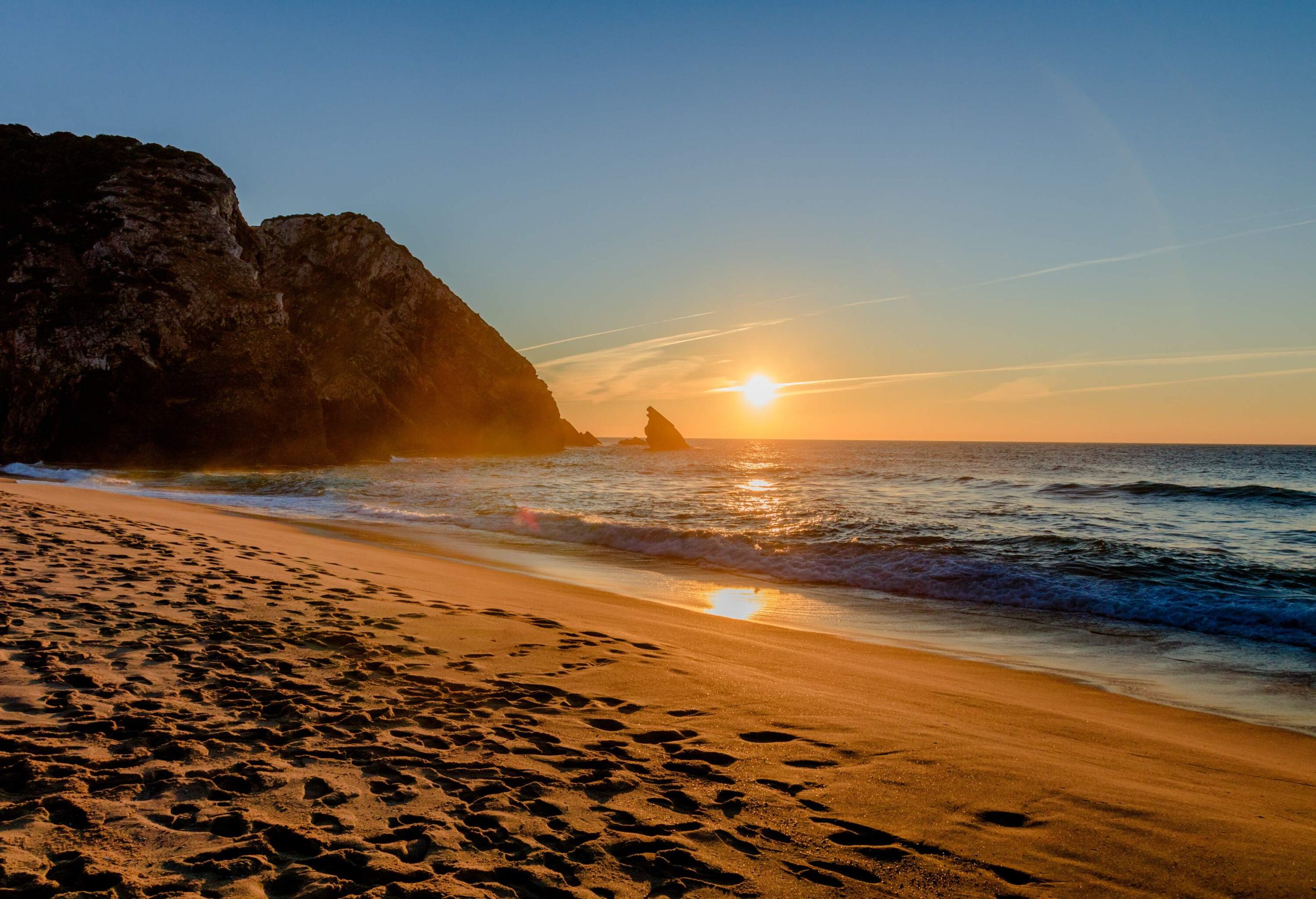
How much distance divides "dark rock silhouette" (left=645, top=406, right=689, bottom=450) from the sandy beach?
113m

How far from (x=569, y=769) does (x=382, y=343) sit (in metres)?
72.0

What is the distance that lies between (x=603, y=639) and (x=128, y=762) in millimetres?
4021

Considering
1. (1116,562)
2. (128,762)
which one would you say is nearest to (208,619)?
(128,762)

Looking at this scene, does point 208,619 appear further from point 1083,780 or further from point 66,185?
point 66,185

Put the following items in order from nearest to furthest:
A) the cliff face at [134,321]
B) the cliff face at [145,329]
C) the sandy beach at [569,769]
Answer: the sandy beach at [569,769]
the cliff face at [134,321]
the cliff face at [145,329]

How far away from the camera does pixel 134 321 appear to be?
3862cm

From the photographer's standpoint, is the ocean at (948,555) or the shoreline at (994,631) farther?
the ocean at (948,555)

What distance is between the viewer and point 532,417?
293 feet

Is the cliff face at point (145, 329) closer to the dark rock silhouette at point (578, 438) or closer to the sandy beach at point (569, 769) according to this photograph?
the sandy beach at point (569, 769)

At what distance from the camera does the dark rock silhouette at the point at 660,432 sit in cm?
12012

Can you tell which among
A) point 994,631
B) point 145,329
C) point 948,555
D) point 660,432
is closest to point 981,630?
point 994,631

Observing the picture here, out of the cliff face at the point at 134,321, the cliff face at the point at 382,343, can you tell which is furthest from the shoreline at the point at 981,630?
the cliff face at the point at 382,343

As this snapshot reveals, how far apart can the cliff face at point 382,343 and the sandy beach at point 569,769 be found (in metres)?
55.6

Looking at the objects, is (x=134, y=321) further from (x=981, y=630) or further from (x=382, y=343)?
(x=981, y=630)
